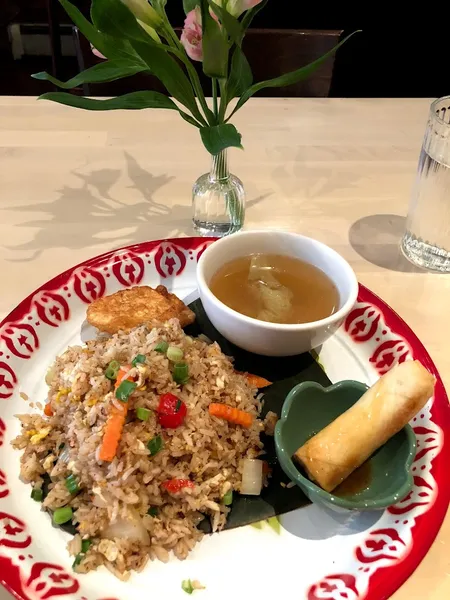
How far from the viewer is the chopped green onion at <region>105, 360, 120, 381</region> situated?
143 cm

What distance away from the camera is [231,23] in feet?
4.98

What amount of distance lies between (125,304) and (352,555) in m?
0.98

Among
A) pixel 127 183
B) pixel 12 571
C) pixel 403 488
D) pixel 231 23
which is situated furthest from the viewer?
pixel 127 183

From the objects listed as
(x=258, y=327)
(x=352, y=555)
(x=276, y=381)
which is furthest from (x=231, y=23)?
(x=352, y=555)

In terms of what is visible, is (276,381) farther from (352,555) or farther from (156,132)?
(156,132)

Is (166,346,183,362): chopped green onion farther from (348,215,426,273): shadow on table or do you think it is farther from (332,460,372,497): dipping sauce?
(348,215,426,273): shadow on table

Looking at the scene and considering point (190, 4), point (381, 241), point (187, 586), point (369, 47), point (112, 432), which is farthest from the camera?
point (369, 47)

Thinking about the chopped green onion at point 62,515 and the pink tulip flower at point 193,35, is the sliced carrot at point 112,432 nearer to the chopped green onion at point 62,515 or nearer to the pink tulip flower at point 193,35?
the chopped green onion at point 62,515

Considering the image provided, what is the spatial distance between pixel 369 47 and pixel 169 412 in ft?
15.3

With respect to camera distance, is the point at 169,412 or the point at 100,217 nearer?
the point at 169,412

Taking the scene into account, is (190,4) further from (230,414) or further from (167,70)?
(230,414)

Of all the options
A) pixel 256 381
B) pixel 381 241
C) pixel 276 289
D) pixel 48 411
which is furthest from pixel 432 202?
pixel 48 411

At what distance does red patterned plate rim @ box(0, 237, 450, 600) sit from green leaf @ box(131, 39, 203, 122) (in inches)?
19.7

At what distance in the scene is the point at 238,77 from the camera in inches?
70.4
